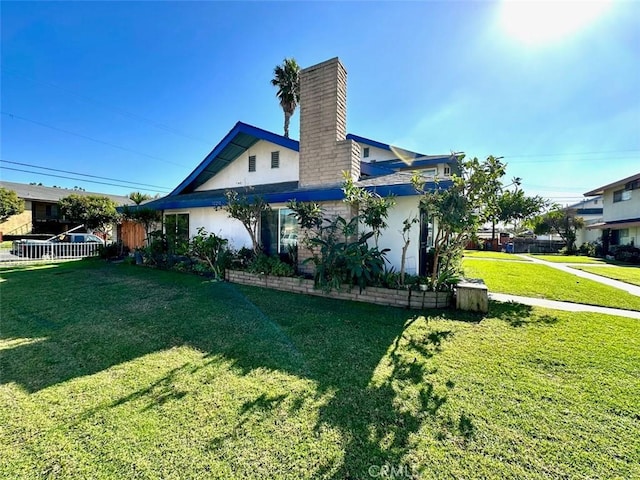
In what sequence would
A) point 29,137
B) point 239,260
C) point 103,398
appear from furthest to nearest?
point 29,137, point 239,260, point 103,398

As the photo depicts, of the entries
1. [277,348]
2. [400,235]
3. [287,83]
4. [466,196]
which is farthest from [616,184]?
[277,348]

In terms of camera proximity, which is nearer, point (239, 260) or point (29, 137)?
point (239, 260)

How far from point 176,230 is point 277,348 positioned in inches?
391

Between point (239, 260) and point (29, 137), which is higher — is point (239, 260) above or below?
below

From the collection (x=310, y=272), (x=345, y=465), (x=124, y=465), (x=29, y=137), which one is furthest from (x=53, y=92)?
(x=345, y=465)

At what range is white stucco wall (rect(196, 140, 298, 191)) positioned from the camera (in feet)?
35.9

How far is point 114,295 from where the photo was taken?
7.09m

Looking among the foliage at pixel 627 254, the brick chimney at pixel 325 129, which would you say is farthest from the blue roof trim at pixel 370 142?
the foliage at pixel 627 254

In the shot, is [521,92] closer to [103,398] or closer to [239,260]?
[239,260]

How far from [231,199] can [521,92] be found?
43.1 ft

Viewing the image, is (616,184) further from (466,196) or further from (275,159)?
(275,159)

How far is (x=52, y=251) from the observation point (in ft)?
49.8
